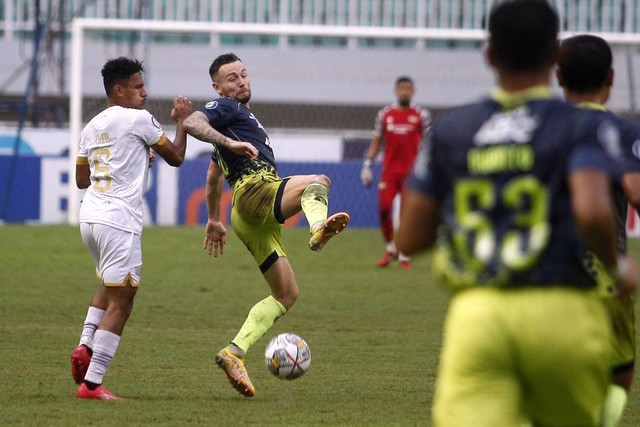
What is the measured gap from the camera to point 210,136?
6754 millimetres

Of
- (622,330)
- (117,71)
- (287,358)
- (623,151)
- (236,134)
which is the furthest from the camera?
(236,134)

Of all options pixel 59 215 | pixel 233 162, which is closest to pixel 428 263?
pixel 59 215

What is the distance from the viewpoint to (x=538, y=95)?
10.4 feet

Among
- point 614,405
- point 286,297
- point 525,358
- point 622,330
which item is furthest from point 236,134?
point 525,358

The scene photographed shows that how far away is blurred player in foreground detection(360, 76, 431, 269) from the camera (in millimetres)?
15062

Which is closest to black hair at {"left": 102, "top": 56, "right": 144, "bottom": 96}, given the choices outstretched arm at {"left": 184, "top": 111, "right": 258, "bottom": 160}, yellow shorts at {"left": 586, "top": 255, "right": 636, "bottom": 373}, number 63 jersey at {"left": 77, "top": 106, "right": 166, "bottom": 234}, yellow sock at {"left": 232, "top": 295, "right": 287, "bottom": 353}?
number 63 jersey at {"left": 77, "top": 106, "right": 166, "bottom": 234}

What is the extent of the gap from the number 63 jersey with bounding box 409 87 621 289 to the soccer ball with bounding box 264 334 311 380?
10.9 ft

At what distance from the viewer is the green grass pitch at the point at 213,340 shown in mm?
6109

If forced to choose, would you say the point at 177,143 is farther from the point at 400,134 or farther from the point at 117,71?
the point at 400,134

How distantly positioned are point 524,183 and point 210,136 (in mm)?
3881

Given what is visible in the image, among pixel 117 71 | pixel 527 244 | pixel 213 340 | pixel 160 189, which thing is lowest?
pixel 160 189

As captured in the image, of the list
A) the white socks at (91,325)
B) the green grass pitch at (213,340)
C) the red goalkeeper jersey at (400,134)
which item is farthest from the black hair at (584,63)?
the red goalkeeper jersey at (400,134)

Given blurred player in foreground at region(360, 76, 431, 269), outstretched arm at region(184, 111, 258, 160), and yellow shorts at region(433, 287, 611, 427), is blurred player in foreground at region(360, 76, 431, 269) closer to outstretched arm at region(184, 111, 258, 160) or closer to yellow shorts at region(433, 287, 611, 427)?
outstretched arm at region(184, 111, 258, 160)

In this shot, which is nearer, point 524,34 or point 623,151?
point 524,34
